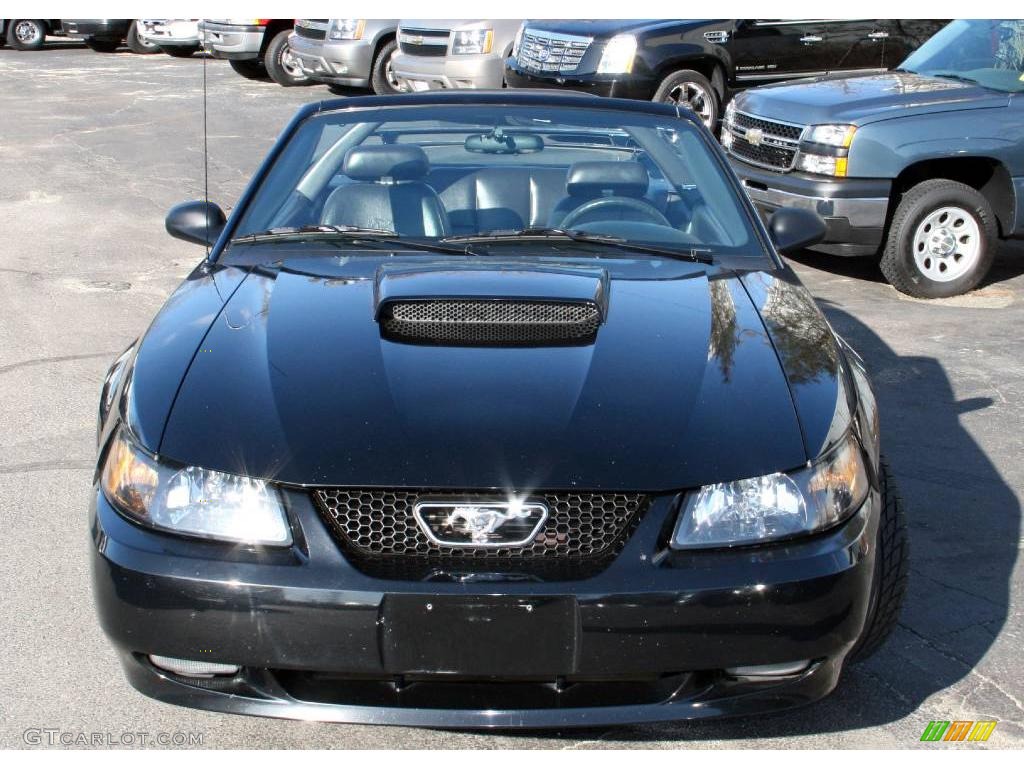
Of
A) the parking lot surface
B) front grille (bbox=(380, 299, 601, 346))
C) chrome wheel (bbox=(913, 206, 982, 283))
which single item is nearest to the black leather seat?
front grille (bbox=(380, 299, 601, 346))

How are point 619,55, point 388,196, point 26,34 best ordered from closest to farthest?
point 388,196
point 619,55
point 26,34

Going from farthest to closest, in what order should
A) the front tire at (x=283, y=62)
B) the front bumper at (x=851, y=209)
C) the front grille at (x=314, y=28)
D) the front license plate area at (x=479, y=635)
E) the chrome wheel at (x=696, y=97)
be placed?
1. the front tire at (x=283, y=62)
2. the front grille at (x=314, y=28)
3. the chrome wheel at (x=696, y=97)
4. the front bumper at (x=851, y=209)
5. the front license plate area at (x=479, y=635)

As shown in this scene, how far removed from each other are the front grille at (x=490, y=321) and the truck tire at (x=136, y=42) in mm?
23907

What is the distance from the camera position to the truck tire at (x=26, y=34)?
28.0 metres

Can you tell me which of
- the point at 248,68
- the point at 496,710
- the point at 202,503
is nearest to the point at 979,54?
the point at 496,710

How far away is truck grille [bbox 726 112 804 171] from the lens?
852cm

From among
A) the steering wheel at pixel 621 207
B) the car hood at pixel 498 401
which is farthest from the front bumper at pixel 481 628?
the steering wheel at pixel 621 207

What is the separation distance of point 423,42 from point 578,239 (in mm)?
11340

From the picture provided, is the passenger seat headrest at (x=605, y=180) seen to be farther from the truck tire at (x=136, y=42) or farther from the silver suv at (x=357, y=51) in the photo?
the truck tire at (x=136, y=42)

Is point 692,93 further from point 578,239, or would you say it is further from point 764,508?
point 764,508

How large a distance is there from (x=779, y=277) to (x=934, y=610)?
1.09 m

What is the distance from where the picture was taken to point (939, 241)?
822 cm
